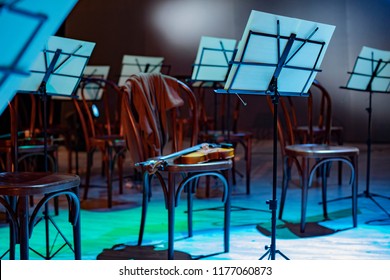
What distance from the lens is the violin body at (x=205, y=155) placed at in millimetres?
2299

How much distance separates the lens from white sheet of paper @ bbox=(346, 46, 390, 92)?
11.9ft

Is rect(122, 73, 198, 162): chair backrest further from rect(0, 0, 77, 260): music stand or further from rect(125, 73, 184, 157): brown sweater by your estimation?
rect(0, 0, 77, 260): music stand

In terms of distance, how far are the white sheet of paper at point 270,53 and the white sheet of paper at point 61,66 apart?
0.81 meters

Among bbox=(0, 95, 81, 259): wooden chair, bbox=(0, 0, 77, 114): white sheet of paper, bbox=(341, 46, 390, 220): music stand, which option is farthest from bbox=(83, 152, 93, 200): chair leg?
bbox=(0, 0, 77, 114): white sheet of paper

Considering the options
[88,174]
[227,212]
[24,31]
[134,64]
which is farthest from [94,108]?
[24,31]

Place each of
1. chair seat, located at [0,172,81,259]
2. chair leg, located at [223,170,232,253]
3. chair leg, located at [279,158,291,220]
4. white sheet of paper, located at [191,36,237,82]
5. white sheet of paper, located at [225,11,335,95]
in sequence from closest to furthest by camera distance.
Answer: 1. chair seat, located at [0,172,81,259]
2. white sheet of paper, located at [225,11,335,95]
3. chair leg, located at [223,170,232,253]
4. chair leg, located at [279,158,291,220]
5. white sheet of paper, located at [191,36,237,82]

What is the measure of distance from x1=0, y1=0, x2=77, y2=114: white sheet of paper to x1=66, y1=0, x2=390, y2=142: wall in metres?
6.62

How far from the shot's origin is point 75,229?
2059mm

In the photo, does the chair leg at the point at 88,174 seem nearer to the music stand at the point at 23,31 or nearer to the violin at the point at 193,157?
the violin at the point at 193,157

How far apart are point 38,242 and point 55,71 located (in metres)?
0.92

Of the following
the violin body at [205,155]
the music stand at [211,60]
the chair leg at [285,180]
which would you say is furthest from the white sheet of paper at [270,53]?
the music stand at [211,60]

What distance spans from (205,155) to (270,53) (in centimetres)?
55
